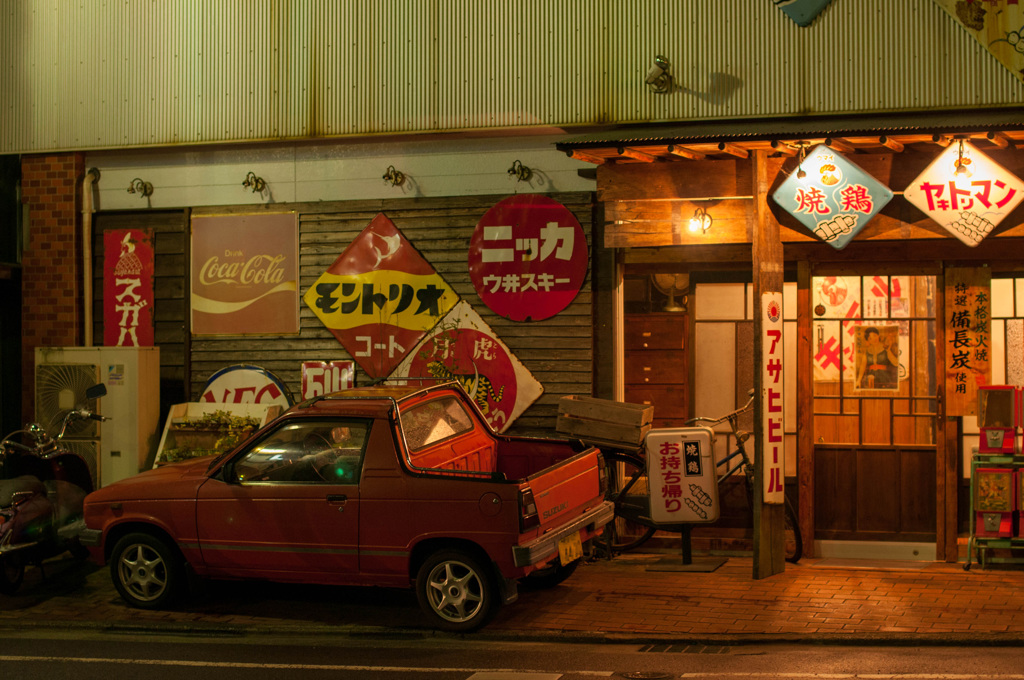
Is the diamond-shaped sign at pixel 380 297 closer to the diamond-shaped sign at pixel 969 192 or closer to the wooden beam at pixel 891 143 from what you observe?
the wooden beam at pixel 891 143

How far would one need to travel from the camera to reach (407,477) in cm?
754

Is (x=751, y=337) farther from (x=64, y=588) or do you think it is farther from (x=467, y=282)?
(x=64, y=588)

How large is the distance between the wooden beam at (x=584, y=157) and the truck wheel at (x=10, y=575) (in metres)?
6.44

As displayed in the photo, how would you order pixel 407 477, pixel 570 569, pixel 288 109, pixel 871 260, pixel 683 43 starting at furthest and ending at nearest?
pixel 288 109 < pixel 683 43 < pixel 871 260 < pixel 570 569 < pixel 407 477

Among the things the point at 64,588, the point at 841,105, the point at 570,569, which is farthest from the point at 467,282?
the point at 64,588

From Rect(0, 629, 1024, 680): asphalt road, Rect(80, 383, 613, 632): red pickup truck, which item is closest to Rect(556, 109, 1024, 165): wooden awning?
Rect(80, 383, 613, 632): red pickup truck

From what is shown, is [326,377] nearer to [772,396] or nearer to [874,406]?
[772,396]

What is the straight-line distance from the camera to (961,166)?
29.6ft

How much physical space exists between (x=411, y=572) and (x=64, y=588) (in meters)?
3.77

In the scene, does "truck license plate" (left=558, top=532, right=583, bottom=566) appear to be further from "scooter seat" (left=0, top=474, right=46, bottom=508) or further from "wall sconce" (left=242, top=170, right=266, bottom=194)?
"wall sconce" (left=242, top=170, right=266, bottom=194)

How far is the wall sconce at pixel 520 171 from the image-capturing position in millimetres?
10812

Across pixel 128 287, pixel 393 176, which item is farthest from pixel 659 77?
pixel 128 287

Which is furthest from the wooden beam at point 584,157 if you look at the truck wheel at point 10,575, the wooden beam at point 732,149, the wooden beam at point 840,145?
the truck wheel at point 10,575

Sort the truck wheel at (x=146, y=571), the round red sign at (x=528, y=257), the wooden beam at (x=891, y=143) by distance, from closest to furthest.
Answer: the truck wheel at (x=146, y=571)
the wooden beam at (x=891, y=143)
the round red sign at (x=528, y=257)
